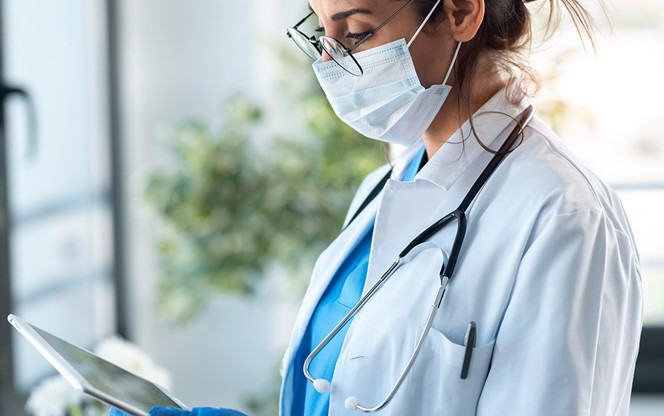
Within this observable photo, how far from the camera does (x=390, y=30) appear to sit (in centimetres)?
107

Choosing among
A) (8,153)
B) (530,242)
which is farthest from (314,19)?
(530,242)

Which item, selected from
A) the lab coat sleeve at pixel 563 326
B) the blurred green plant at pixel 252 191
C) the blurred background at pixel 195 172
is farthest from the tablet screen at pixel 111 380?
the blurred green plant at pixel 252 191

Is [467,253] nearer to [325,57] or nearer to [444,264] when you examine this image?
[444,264]

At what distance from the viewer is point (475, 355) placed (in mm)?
952

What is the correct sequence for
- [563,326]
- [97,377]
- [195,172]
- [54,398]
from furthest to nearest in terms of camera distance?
1. [195,172]
2. [54,398]
3. [97,377]
4. [563,326]

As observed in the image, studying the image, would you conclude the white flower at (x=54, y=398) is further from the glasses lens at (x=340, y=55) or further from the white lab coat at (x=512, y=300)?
the glasses lens at (x=340, y=55)

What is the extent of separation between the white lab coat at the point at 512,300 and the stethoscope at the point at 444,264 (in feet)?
0.04

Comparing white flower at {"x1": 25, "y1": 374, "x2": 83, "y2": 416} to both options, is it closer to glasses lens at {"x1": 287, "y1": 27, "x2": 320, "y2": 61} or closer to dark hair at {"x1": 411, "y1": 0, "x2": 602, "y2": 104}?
glasses lens at {"x1": 287, "y1": 27, "x2": 320, "y2": 61}

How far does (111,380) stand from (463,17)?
65cm

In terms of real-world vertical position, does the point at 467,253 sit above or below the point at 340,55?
below

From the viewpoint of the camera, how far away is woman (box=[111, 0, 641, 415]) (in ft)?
3.01

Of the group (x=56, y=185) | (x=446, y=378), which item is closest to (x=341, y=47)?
(x=446, y=378)

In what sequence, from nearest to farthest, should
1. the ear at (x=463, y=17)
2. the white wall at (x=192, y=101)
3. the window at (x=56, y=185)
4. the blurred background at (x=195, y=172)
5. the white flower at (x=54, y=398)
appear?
1. the ear at (x=463, y=17)
2. the white flower at (x=54, y=398)
3. the window at (x=56, y=185)
4. the blurred background at (x=195, y=172)
5. the white wall at (x=192, y=101)

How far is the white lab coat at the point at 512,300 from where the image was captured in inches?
35.7
